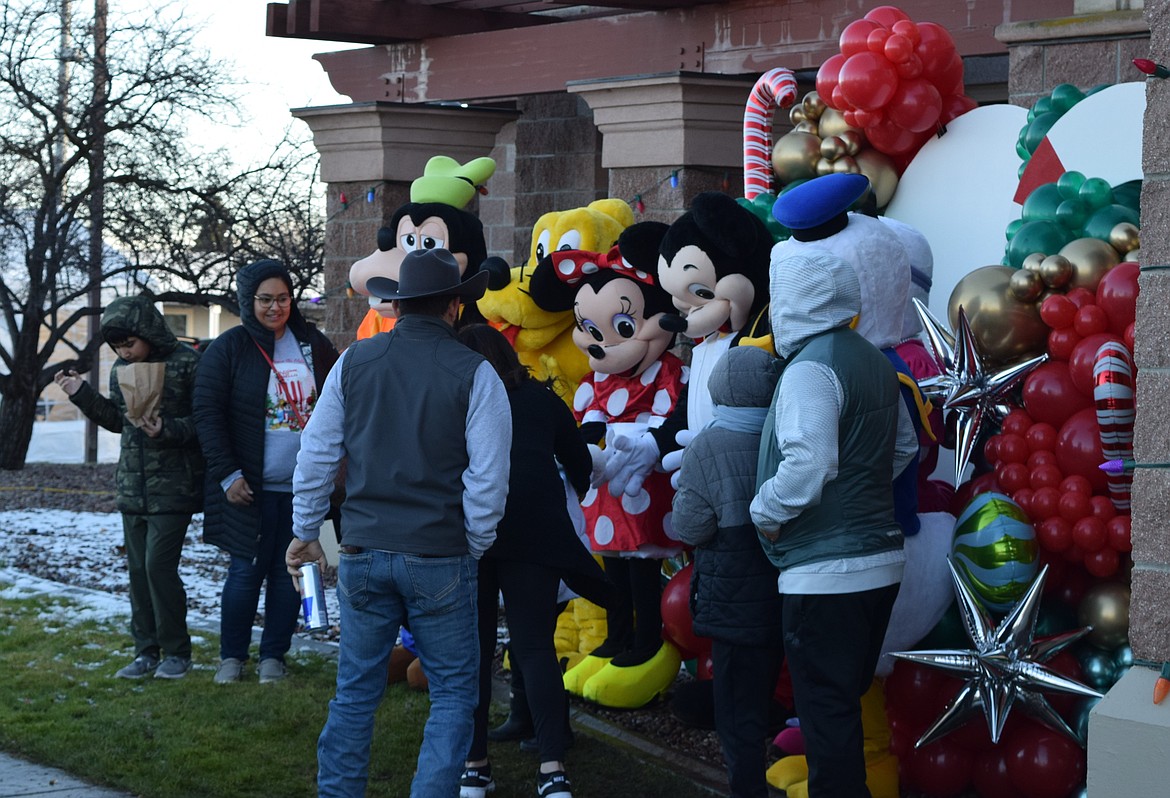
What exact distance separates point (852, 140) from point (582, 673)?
7.72ft

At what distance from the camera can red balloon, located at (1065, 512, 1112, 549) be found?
416 centimetres

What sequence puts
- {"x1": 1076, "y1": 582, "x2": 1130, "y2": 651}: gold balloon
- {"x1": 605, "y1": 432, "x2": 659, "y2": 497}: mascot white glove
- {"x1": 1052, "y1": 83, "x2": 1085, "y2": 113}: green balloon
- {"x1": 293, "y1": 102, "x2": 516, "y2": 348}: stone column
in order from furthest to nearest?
{"x1": 293, "y1": 102, "x2": 516, "y2": 348}: stone column, {"x1": 605, "y1": 432, "x2": 659, "y2": 497}: mascot white glove, {"x1": 1052, "y1": 83, "x2": 1085, "y2": 113}: green balloon, {"x1": 1076, "y1": 582, "x2": 1130, "y2": 651}: gold balloon

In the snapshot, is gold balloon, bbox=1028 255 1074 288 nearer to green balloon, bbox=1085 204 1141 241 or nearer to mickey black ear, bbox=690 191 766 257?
green balloon, bbox=1085 204 1141 241

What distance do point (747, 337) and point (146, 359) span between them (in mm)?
2570

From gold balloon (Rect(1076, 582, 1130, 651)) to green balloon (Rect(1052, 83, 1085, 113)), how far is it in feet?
5.57

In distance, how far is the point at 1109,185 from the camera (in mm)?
4664

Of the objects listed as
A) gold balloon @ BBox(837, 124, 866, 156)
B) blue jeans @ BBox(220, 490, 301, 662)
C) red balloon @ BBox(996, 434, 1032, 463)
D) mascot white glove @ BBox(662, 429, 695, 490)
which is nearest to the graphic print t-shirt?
blue jeans @ BBox(220, 490, 301, 662)

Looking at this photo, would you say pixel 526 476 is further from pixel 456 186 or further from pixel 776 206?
pixel 456 186

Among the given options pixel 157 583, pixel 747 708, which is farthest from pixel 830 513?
pixel 157 583

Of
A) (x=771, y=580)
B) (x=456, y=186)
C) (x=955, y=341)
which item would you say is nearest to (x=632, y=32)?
(x=456, y=186)

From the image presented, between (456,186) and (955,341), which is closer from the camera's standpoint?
(955,341)

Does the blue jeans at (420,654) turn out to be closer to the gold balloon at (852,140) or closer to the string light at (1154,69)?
the string light at (1154,69)

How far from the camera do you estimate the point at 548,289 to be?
19.4 feet

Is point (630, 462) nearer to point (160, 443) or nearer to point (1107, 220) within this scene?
point (1107, 220)
